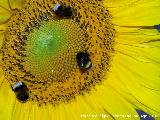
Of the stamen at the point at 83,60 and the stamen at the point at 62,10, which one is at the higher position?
the stamen at the point at 62,10

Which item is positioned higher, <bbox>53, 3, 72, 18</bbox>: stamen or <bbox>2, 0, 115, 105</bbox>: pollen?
<bbox>53, 3, 72, 18</bbox>: stamen

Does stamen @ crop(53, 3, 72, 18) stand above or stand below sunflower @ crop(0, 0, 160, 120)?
above

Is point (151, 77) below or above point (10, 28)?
below

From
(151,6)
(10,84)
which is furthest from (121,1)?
(10,84)

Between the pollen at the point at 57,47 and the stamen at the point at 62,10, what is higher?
the stamen at the point at 62,10

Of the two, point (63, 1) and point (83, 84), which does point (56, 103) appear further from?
point (63, 1)

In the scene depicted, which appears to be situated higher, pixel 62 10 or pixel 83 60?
pixel 62 10
